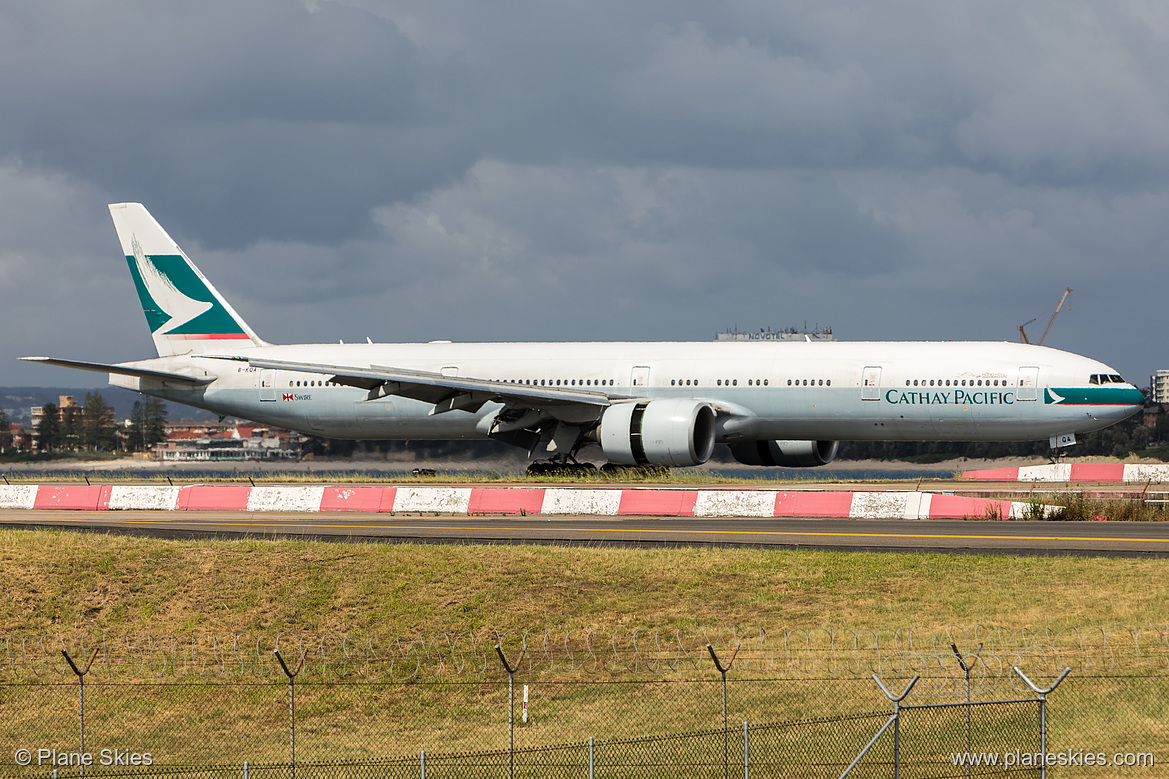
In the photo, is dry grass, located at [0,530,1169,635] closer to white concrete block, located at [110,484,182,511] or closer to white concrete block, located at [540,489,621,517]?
white concrete block, located at [540,489,621,517]

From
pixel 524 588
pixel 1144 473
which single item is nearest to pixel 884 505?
pixel 524 588

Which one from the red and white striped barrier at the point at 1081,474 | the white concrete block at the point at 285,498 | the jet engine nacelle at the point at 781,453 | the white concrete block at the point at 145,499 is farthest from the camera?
the jet engine nacelle at the point at 781,453

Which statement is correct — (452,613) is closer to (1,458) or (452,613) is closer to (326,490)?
(326,490)

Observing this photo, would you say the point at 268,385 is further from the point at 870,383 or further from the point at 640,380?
the point at 870,383

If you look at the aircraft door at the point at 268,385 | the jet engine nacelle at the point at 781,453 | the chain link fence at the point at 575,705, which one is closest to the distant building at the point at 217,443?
the aircraft door at the point at 268,385

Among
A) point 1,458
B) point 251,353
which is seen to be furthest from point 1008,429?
point 1,458

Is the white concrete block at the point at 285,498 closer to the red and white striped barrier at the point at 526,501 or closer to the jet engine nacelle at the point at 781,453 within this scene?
the red and white striped barrier at the point at 526,501

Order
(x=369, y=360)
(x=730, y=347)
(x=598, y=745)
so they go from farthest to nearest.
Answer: (x=369, y=360), (x=730, y=347), (x=598, y=745)
